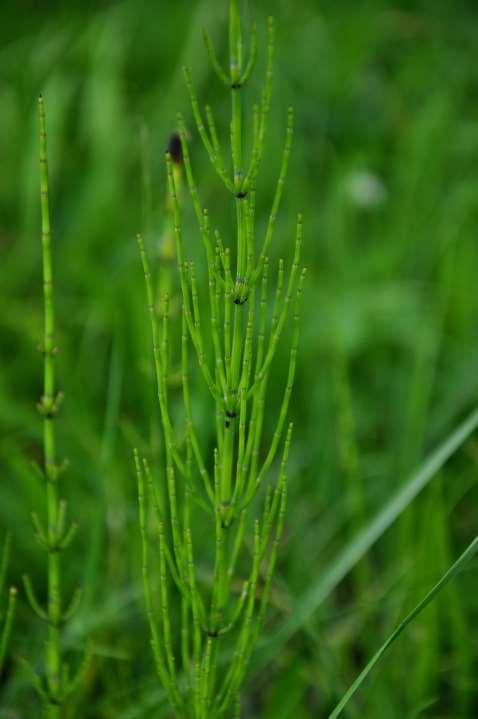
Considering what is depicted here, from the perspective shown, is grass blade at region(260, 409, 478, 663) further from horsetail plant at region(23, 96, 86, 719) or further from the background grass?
horsetail plant at region(23, 96, 86, 719)

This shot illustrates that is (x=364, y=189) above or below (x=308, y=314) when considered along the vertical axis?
above

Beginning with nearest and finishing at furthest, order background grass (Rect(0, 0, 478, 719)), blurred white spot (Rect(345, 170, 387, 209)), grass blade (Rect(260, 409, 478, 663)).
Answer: grass blade (Rect(260, 409, 478, 663))
background grass (Rect(0, 0, 478, 719))
blurred white spot (Rect(345, 170, 387, 209))

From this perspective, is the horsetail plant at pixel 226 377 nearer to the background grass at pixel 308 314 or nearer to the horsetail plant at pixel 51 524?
the horsetail plant at pixel 51 524

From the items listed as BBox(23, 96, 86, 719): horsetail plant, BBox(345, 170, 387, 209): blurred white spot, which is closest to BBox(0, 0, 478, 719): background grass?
BBox(345, 170, 387, 209): blurred white spot

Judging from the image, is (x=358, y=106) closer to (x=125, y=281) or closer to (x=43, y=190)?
(x=125, y=281)

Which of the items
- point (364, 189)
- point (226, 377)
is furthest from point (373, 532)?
point (364, 189)

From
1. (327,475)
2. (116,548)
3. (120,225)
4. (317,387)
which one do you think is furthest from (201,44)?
(116,548)

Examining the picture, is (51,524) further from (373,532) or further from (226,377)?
(373,532)
